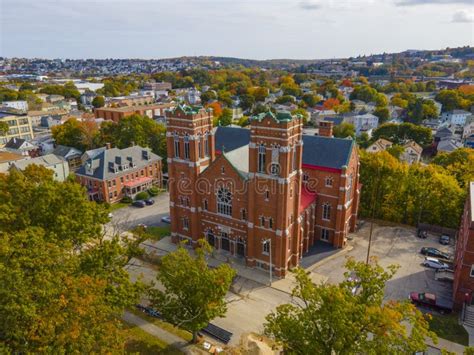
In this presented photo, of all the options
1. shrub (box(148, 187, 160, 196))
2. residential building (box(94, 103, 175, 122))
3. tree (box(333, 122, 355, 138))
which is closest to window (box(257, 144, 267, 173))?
shrub (box(148, 187, 160, 196))

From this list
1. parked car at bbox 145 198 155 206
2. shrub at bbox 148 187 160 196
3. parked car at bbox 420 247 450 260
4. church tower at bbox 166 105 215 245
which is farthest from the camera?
shrub at bbox 148 187 160 196

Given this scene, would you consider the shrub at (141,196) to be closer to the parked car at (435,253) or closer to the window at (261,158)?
the window at (261,158)

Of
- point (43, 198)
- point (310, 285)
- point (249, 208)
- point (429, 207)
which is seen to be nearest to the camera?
point (310, 285)

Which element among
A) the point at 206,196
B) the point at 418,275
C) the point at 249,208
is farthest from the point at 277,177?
the point at 418,275

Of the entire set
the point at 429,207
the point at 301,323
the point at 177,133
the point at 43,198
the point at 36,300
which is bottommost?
the point at 429,207

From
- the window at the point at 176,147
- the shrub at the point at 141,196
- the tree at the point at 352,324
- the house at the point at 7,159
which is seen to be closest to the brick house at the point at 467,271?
the tree at the point at 352,324

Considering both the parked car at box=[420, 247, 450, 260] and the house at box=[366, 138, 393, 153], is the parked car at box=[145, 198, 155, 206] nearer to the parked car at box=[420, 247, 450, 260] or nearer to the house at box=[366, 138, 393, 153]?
the parked car at box=[420, 247, 450, 260]

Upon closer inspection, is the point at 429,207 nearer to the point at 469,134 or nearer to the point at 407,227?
the point at 407,227
